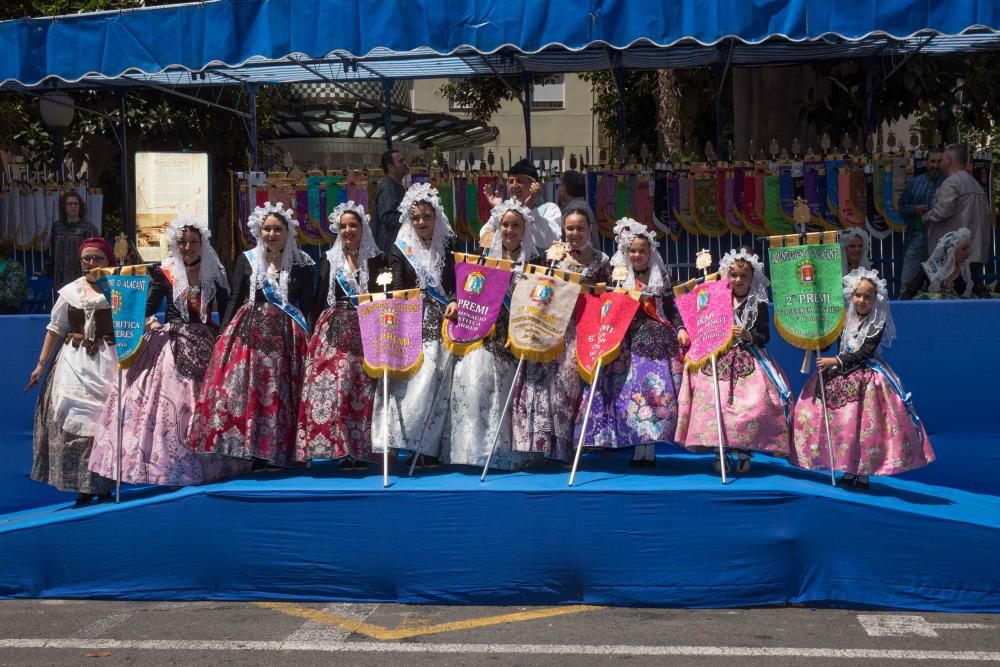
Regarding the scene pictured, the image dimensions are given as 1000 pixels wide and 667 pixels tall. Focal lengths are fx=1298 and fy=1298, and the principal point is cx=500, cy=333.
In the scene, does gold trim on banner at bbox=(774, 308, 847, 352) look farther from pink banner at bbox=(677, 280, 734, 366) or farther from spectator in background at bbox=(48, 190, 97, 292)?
spectator in background at bbox=(48, 190, 97, 292)

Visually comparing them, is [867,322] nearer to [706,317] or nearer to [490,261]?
[706,317]

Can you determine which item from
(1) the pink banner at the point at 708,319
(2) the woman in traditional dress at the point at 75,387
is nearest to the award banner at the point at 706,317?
(1) the pink banner at the point at 708,319

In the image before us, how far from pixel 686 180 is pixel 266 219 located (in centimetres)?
423

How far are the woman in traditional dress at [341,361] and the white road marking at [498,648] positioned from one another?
1.41 meters

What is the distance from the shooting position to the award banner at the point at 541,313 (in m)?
6.74

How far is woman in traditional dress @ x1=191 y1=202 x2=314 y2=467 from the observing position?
Result: 268 inches

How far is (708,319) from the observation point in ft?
21.7

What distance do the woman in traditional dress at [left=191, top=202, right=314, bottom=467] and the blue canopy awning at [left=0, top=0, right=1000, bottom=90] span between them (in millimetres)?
1606

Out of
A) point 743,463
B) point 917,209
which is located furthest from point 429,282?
point 917,209

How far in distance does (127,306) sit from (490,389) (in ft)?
6.66

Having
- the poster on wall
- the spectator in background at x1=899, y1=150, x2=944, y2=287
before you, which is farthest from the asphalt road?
the poster on wall

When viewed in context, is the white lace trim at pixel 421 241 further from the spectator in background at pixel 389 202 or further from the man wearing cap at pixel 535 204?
the spectator in background at pixel 389 202

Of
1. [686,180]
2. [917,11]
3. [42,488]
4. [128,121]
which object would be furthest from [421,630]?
[128,121]

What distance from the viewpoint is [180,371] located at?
23.2 ft
